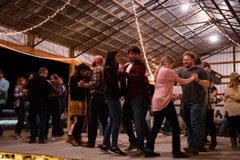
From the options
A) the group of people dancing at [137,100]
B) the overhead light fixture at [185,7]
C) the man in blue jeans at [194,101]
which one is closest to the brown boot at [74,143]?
the group of people dancing at [137,100]

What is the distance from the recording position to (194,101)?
3369mm

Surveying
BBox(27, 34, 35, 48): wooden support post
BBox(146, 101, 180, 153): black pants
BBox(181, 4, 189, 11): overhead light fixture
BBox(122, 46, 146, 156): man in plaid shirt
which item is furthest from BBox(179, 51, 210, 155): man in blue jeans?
BBox(181, 4, 189, 11): overhead light fixture

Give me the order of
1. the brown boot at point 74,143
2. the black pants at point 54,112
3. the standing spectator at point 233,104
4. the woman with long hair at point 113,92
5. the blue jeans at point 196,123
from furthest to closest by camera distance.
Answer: the black pants at point 54,112
the standing spectator at point 233,104
the brown boot at point 74,143
the blue jeans at point 196,123
the woman with long hair at point 113,92

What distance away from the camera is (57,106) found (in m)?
5.18

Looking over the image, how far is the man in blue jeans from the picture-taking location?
130 inches

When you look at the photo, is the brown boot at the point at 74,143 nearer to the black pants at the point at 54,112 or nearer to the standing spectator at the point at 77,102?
the standing spectator at the point at 77,102

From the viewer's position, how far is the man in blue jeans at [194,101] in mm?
Answer: 3305

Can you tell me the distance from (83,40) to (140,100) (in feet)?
33.3

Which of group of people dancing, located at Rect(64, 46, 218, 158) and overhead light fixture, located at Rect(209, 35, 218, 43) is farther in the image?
overhead light fixture, located at Rect(209, 35, 218, 43)

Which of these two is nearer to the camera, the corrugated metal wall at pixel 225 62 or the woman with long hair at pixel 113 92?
the woman with long hair at pixel 113 92

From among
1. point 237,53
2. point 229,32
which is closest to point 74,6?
point 229,32

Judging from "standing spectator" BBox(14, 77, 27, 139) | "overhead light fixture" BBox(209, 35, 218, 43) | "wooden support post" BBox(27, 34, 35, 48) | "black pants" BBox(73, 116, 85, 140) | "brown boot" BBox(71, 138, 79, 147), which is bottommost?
"brown boot" BBox(71, 138, 79, 147)

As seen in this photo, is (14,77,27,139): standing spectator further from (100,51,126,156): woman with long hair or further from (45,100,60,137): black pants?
(100,51,126,156): woman with long hair

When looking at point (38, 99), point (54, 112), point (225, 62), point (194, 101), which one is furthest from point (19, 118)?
point (225, 62)
